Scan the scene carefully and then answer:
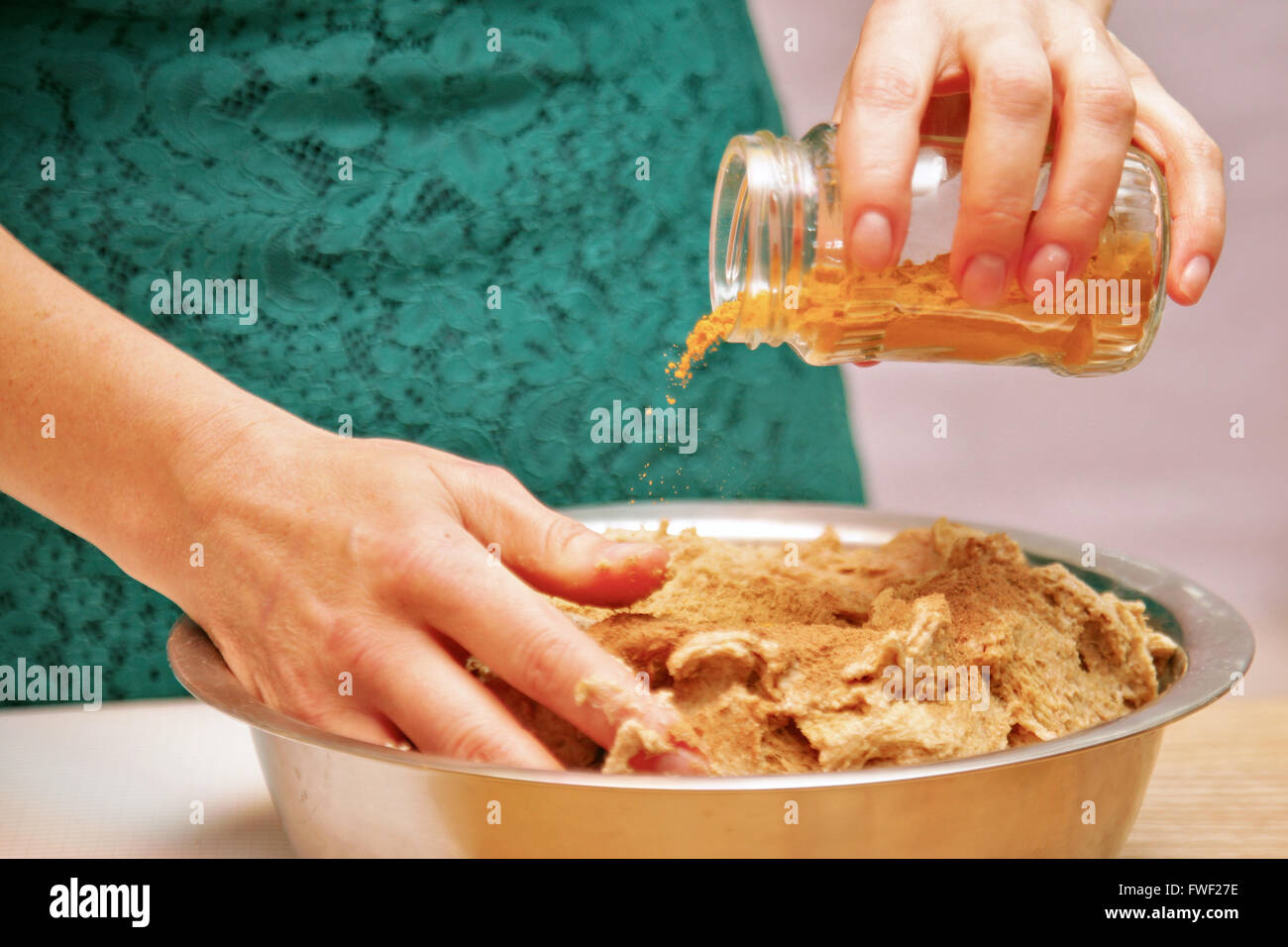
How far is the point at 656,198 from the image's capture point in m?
1.10

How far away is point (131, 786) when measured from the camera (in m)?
0.90

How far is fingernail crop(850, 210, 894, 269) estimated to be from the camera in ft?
2.18

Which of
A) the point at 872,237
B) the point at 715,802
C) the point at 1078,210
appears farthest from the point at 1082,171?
the point at 715,802

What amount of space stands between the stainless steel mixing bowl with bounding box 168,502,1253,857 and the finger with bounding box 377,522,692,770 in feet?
0.25

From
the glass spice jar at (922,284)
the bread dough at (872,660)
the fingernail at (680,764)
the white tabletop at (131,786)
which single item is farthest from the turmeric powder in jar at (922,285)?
the white tabletop at (131,786)

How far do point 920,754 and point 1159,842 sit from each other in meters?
0.27

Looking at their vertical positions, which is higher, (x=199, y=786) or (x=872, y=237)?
(x=872, y=237)

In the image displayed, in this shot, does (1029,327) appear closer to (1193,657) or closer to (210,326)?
(1193,657)

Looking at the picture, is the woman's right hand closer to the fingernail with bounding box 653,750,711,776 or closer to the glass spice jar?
the fingernail with bounding box 653,750,711,776

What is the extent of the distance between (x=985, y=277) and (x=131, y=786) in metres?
0.70

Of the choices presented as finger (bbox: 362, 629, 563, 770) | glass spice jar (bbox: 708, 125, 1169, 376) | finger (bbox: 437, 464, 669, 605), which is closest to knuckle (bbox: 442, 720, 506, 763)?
finger (bbox: 362, 629, 563, 770)

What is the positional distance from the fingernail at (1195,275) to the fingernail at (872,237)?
9.0 inches

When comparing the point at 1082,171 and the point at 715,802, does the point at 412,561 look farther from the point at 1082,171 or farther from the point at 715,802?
the point at 1082,171

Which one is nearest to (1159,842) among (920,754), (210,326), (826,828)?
(920,754)
